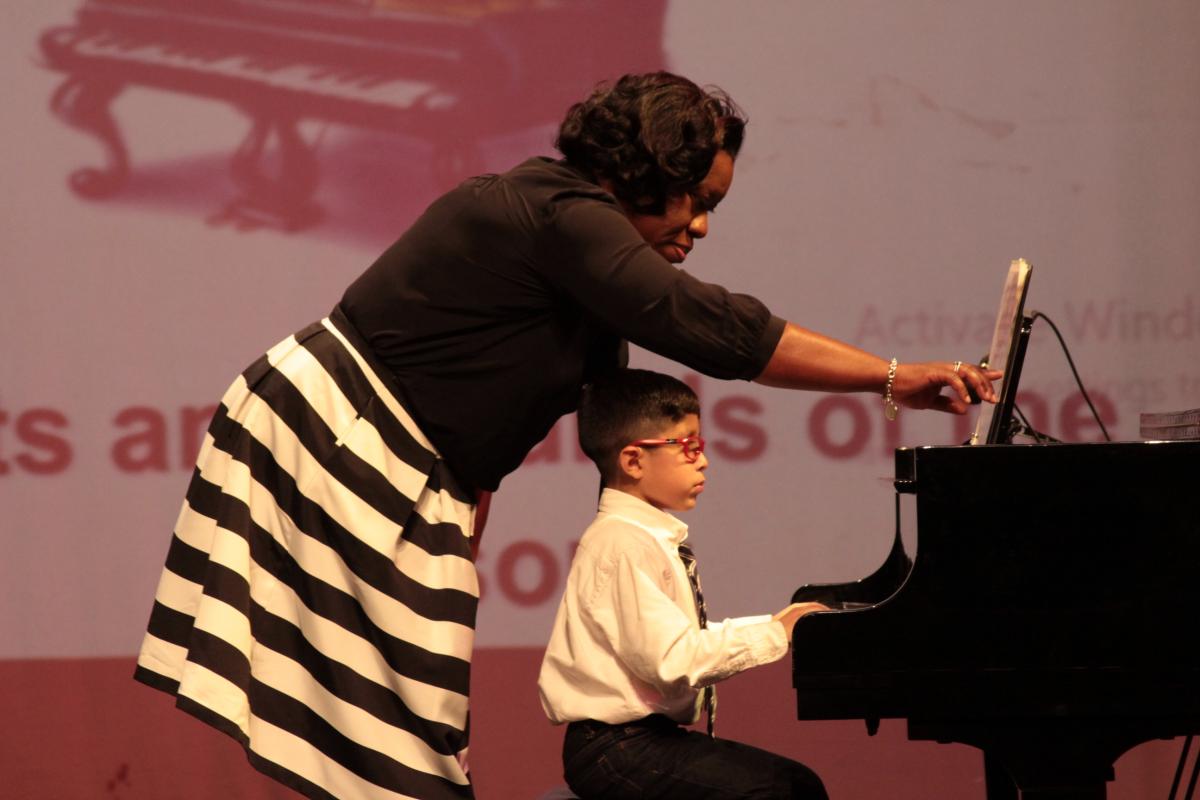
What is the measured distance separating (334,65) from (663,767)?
190 centimetres

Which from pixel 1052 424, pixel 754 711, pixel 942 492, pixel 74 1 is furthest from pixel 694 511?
pixel 74 1

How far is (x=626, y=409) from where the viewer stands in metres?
2.00

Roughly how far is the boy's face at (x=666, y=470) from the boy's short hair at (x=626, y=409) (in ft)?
0.06

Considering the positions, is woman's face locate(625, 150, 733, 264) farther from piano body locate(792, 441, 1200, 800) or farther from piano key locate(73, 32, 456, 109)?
piano key locate(73, 32, 456, 109)

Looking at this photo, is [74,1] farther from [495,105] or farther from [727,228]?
[727,228]

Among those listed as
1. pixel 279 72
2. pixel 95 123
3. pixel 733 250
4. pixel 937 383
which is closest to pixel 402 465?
pixel 937 383

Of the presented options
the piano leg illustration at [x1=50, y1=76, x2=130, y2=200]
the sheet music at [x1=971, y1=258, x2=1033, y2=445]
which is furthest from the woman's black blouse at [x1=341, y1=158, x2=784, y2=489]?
the piano leg illustration at [x1=50, y1=76, x2=130, y2=200]

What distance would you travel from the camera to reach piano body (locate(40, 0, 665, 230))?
10.3ft

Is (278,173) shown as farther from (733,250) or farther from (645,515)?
(645,515)

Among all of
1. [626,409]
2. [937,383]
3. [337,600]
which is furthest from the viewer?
[626,409]

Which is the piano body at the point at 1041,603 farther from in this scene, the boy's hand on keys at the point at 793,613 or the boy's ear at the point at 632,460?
the boy's ear at the point at 632,460

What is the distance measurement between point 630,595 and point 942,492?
449 mm

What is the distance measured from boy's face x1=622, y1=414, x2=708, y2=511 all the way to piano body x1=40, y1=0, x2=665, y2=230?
1352 millimetres

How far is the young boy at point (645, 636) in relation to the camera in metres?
1.87
